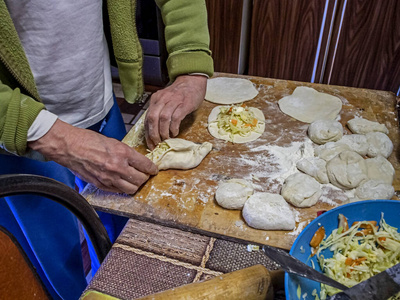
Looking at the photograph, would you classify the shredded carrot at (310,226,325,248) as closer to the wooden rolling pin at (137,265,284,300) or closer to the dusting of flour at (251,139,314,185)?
the wooden rolling pin at (137,265,284,300)

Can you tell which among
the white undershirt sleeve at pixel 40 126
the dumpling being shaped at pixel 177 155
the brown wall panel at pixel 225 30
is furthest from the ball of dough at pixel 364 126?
the white undershirt sleeve at pixel 40 126

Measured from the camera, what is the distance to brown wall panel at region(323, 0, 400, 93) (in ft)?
7.80

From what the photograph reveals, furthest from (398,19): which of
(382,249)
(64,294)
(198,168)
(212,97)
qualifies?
(64,294)

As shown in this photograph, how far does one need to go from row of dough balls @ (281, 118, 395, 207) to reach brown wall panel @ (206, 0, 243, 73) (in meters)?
1.34

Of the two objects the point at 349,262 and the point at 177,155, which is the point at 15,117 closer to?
the point at 177,155

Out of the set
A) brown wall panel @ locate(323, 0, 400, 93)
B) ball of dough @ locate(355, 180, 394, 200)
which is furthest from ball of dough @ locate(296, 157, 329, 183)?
brown wall panel @ locate(323, 0, 400, 93)

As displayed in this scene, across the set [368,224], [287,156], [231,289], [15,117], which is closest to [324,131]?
[287,156]

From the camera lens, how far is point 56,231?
5.63ft

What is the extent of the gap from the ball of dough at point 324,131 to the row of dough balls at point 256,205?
508mm

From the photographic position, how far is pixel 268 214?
1.29m

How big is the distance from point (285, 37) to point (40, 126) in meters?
2.12

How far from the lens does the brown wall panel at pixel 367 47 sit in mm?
2379

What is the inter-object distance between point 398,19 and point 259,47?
1.02m

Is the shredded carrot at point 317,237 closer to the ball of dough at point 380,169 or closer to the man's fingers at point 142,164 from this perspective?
the ball of dough at point 380,169
